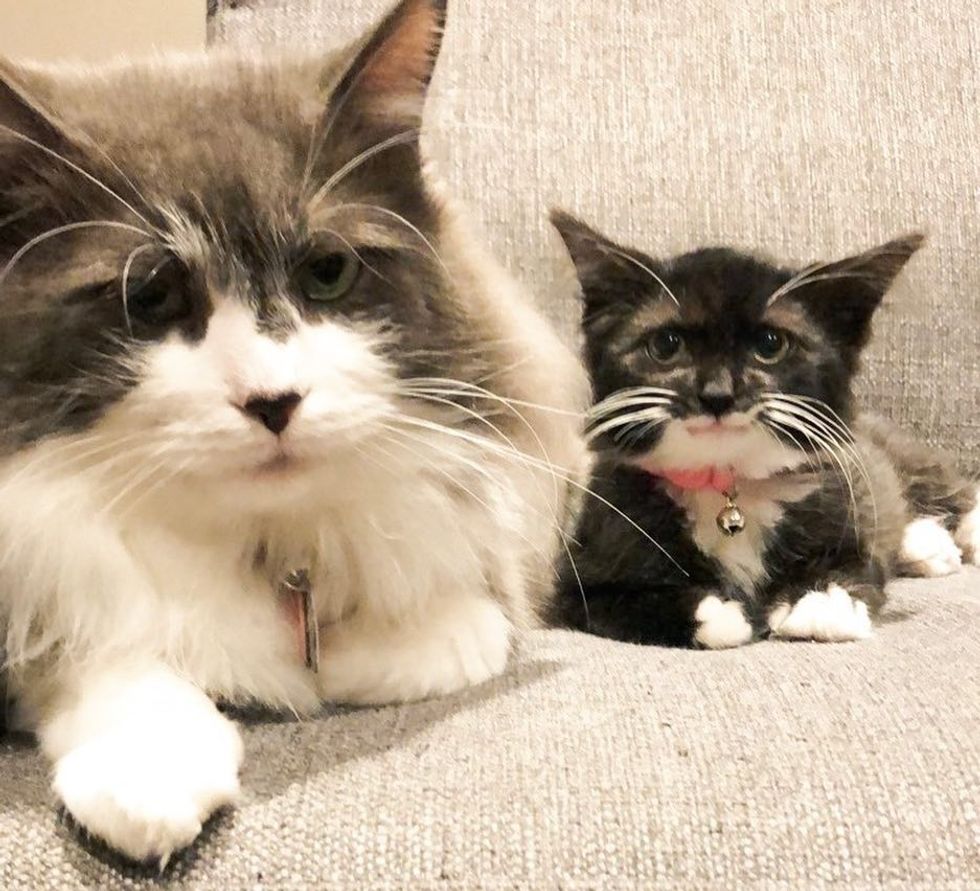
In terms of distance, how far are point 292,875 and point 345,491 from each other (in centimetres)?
31

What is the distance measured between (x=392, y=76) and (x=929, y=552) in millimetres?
992

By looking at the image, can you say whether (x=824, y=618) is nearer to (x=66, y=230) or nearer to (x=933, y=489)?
(x=933, y=489)

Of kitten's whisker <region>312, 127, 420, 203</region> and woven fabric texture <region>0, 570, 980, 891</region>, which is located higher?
kitten's whisker <region>312, 127, 420, 203</region>

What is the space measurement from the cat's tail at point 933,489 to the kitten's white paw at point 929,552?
2 centimetres

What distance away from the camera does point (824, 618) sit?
1.07m

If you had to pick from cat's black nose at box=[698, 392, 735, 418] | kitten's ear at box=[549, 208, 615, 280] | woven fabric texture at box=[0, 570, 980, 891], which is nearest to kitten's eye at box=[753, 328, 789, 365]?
cat's black nose at box=[698, 392, 735, 418]

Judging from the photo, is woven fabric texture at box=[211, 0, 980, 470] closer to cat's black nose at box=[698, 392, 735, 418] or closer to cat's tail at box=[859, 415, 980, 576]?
cat's tail at box=[859, 415, 980, 576]

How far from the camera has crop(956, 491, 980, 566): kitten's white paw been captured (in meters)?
1.49

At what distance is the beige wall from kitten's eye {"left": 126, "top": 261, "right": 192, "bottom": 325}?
1.35 meters

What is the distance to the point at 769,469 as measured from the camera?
4.00 ft

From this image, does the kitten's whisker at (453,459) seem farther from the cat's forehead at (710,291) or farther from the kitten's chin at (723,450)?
the cat's forehead at (710,291)

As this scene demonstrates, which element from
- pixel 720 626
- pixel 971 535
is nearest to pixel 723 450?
pixel 720 626

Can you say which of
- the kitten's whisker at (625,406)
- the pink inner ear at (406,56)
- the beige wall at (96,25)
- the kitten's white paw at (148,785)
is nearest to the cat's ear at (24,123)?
the pink inner ear at (406,56)

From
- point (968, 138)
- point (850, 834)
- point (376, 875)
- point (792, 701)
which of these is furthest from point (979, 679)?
point (968, 138)
